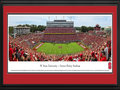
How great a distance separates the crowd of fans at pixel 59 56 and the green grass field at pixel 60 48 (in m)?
0.20

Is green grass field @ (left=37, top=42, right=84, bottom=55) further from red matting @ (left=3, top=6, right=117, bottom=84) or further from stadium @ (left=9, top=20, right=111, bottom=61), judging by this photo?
red matting @ (left=3, top=6, right=117, bottom=84)

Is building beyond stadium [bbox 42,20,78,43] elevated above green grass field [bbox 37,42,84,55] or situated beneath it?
elevated above

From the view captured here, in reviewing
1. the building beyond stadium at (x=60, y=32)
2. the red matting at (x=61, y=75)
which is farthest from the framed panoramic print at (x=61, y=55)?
the building beyond stadium at (x=60, y=32)

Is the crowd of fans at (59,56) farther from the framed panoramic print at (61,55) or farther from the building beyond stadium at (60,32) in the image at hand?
the building beyond stadium at (60,32)

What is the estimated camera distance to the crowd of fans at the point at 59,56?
6.68 meters

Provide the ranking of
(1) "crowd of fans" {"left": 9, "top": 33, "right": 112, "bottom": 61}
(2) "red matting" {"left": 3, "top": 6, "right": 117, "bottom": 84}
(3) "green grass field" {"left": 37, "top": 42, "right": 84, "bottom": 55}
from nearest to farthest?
(2) "red matting" {"left": 3, "top": 6, "right": 117, "bottom": 84} → (1) "crowd of fans" {"left": 9, "top": 33, "right": 112, "bottom": 61} → (3) "green grass field" {"left": 37, "top": 42, "right": 84, "bottom": 55}

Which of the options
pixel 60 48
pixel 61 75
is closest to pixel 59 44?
pixel 60 48

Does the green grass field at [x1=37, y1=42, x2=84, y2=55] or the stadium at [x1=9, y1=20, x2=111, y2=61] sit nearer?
the stadium at [x1=9, y1=20, x2=111, y2=61]

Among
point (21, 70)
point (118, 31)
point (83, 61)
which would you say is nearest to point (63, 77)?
point (83, 61)

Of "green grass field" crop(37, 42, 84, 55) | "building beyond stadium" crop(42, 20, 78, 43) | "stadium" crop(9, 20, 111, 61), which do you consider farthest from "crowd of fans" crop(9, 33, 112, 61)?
"building beyond stadium" crop(42, 20, 78, 43)

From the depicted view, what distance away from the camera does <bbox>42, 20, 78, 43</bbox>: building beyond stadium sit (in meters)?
6.99

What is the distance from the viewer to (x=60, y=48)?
7094mm

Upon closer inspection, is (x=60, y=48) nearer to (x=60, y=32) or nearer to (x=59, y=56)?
(x=59, y=56)

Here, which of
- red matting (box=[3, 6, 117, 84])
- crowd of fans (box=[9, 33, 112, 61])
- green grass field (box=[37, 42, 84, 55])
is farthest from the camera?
green grass field (box=[37, 42, 84, 55])
